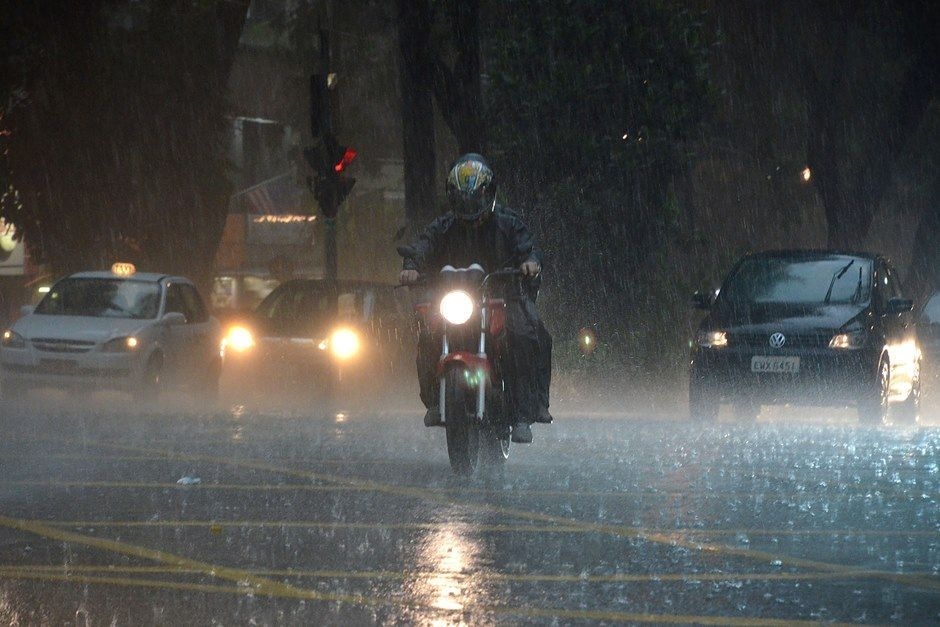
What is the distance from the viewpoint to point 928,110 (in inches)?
1451

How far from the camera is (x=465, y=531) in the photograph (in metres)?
9.06

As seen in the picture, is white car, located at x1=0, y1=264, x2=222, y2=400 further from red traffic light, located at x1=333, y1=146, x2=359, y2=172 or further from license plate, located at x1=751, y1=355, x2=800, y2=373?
license plate, located at x1=751, y1=355, x2=800, y2=373

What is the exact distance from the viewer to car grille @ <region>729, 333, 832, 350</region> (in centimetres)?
1703

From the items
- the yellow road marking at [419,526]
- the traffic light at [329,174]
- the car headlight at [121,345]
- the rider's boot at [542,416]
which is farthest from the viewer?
the traffic light at [329,174]

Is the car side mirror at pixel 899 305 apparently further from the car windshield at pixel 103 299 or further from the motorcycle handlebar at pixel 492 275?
the car windshield at pixel 103 299

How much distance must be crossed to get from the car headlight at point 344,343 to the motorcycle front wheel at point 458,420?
10208 millimetres

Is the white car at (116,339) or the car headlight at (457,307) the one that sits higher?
the white car at (116,339)

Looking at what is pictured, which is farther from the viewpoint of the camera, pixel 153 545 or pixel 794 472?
pixel 794 472

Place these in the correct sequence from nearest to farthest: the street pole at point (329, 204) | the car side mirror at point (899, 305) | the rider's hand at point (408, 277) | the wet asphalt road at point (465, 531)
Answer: the wet asphalt road at point (465, 531) → the rider's hand at point (408, 277) → the car side mirror at point (899, 305) → the street pole at point (329, 204)

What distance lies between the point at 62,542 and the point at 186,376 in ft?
43.2

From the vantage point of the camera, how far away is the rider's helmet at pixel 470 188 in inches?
465

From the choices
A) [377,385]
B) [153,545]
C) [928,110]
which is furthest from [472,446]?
[928,110]

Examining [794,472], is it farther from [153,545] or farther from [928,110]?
[928,110]

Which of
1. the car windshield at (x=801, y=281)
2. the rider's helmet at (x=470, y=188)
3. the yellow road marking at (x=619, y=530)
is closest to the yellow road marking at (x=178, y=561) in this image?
the yellow road marking at (x=619, y=530)
